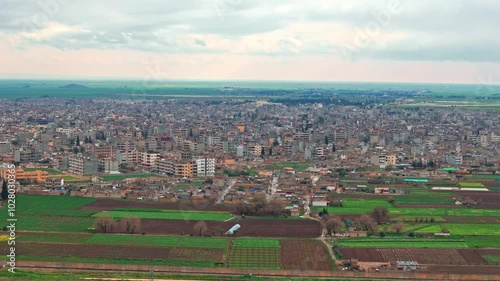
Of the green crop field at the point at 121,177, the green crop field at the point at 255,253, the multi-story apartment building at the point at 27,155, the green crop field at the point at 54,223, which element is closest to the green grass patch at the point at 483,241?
the green crop field at the point at 255,253

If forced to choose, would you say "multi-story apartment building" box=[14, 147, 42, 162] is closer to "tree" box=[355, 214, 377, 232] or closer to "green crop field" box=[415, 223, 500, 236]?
"tree" box=[355, 214, 377, 232]

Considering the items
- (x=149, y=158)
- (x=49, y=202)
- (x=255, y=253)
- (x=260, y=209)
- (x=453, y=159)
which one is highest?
(x=453, y=159)

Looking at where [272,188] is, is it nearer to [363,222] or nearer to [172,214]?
[172,214]

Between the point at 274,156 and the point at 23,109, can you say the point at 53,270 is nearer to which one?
the point at 274,156

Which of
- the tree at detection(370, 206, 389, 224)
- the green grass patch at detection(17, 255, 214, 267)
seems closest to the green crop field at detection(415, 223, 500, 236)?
the tree at detection(370, 206, 389, 224)

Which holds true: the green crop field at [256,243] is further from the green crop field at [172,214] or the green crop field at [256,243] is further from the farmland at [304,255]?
the green crop field at [172,214]

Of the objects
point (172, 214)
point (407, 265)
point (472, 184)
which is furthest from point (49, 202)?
point (472, 184)
